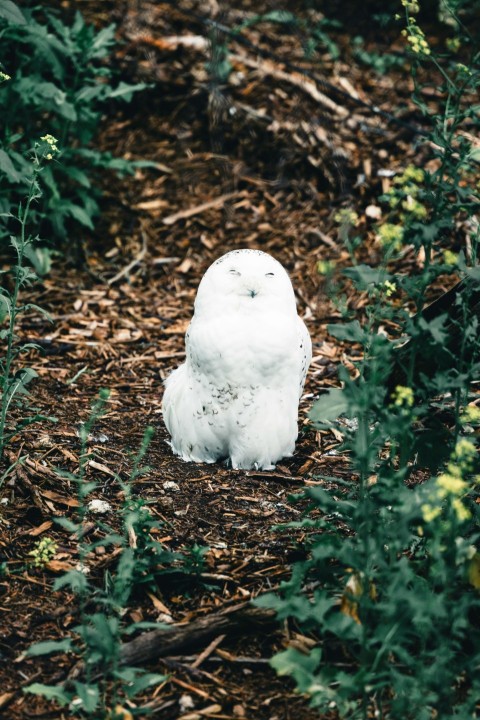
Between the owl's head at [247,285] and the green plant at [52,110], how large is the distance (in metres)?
1.51

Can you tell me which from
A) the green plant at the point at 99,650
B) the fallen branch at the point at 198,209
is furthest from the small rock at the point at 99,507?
the fallen branch at the point at 198,209

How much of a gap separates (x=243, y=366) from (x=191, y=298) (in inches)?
75.0

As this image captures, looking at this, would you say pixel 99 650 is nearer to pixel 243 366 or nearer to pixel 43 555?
pixel 43 555

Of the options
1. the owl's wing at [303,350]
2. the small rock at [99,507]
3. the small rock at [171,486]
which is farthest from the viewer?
the owl's wing at [303,350]

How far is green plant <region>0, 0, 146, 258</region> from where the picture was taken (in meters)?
4.87

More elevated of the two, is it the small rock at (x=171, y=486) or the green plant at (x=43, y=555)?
the green plant at (x=43, y=555)

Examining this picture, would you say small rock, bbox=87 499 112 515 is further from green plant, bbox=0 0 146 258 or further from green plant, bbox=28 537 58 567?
green plant, bbox=0 0 146 258

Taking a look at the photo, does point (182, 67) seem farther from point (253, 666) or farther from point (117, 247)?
point (253, 666)

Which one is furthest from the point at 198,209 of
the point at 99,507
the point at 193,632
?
the point at 193,632

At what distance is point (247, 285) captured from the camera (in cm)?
357

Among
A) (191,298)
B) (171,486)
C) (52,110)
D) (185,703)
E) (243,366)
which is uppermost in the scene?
(52,110)

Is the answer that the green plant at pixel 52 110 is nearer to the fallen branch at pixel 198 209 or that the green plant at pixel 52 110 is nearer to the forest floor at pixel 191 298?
the forest floor at pixel 191 298

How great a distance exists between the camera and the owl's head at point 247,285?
3574 mm

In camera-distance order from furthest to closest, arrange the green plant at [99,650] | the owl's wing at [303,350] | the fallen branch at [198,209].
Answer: the fallen branch at [198,209] < the owl's wing at [303,350] < the green plant at [99,650]
